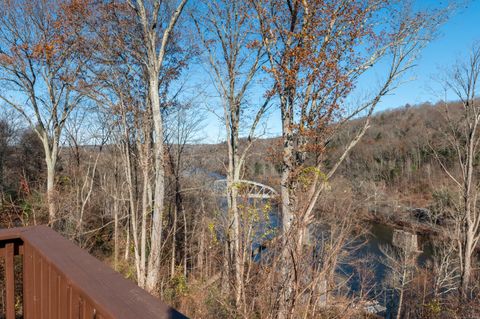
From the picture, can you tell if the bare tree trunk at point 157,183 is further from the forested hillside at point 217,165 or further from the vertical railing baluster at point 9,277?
the vertical railing baluster at point 9,277

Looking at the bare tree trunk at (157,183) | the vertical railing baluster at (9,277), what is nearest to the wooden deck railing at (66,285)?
the vertical railing baluster at (9,277)

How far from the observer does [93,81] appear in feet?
34.5

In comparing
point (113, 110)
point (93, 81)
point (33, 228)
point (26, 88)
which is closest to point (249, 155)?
point (113, 110)

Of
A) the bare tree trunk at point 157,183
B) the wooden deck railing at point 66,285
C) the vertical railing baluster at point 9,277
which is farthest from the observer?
the bare tree trunk at point 157,183

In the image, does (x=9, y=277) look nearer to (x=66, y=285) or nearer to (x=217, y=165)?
(x=66, y=285)

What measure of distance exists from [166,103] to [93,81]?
8.29 feet

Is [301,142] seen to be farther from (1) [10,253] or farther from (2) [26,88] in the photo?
(2) [26,88]

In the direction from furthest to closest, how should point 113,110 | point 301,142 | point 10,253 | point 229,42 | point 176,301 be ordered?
point 229,42 → point 113,110 → point 176,301 → point 301,142 → point 10,253

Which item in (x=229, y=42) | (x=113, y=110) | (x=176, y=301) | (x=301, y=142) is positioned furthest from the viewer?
(x=229, y=42)

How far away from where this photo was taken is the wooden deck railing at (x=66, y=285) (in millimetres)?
849

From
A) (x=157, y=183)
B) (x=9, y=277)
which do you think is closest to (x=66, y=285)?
(x=9, y=277)

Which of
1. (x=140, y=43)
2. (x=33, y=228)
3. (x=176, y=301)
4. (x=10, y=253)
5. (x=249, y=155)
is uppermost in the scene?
(x=140, y=43)

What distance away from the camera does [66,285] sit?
1146 millimetres

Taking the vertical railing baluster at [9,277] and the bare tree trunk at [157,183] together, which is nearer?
the vertical railing baluster at [9,277]
